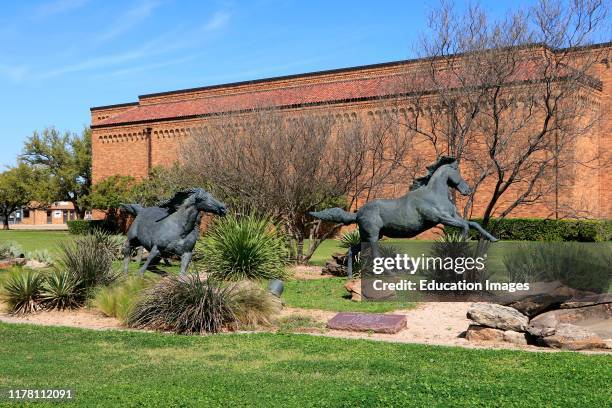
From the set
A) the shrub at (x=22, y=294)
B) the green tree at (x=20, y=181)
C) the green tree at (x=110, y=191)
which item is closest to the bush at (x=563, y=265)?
the shrub at (x=22, y=294)

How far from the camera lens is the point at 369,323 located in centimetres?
985

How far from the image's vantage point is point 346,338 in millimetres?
9141

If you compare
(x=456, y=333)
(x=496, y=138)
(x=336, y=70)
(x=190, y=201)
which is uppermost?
(x=336, y=70)

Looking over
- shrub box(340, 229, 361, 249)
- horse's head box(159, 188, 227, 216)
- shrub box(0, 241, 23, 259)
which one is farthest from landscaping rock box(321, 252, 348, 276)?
shrub box(0, 241, 23, 259)

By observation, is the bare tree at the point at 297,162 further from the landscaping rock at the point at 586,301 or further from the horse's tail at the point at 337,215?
the landscaping rock at the point at 586,301

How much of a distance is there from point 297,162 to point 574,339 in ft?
43.2

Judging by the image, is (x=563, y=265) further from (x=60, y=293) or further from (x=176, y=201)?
(x=60, y=293)

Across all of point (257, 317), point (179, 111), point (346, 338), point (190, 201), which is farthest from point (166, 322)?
point (179, 111)

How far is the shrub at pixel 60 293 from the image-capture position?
11906 mm

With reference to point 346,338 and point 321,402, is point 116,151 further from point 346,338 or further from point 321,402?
point 321,402

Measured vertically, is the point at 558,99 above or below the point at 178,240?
above

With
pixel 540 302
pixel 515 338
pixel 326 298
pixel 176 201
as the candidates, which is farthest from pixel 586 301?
pixel 176 201

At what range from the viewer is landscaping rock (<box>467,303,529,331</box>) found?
9047 mm

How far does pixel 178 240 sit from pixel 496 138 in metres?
10.4
